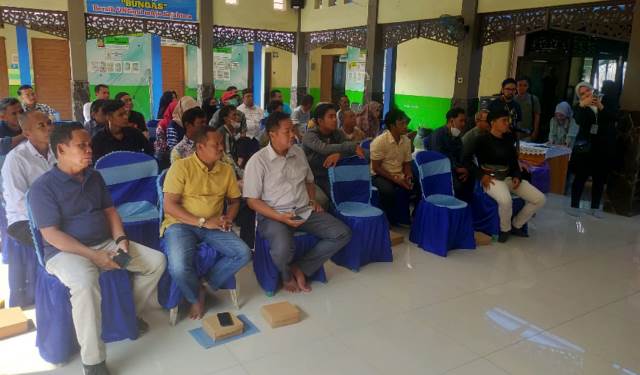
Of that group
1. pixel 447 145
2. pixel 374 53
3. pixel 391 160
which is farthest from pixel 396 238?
pixel 374 53

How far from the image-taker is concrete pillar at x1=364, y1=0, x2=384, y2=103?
9.20 meters

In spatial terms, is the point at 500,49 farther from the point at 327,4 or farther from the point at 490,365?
the point at 490,365

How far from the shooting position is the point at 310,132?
425 cm

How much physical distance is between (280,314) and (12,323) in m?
1.55

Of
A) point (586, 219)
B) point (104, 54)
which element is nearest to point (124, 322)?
point (586, 219)

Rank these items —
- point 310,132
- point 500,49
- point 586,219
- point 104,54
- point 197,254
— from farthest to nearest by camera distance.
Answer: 1. point 104,54
2. point 500,49
3. point 586,219
4. point 310,132
5. point 197,254

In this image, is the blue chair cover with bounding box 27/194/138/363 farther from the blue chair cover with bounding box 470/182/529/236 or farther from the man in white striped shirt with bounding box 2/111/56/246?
the blue chair cover with bounding box 470/182/529/236

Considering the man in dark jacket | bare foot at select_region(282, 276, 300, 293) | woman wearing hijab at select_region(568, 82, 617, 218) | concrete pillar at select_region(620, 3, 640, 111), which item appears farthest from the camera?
woman wearing hijab at select_region(568, 82, 617, 218)

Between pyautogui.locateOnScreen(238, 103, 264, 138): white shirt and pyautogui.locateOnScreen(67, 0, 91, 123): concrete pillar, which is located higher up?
pyautogui.locateOnScreen(67, 0, 91, 123): concrete pillar

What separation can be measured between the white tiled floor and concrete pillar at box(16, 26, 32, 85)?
8565mm

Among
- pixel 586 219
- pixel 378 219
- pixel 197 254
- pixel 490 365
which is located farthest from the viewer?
pixel 586 219

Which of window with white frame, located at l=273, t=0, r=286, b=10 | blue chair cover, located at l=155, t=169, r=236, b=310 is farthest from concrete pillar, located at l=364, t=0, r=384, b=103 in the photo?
blue chair cover, located at l=155, t=169, r=236, b=310

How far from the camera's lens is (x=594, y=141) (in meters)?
5.71

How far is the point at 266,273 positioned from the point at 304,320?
482mm
